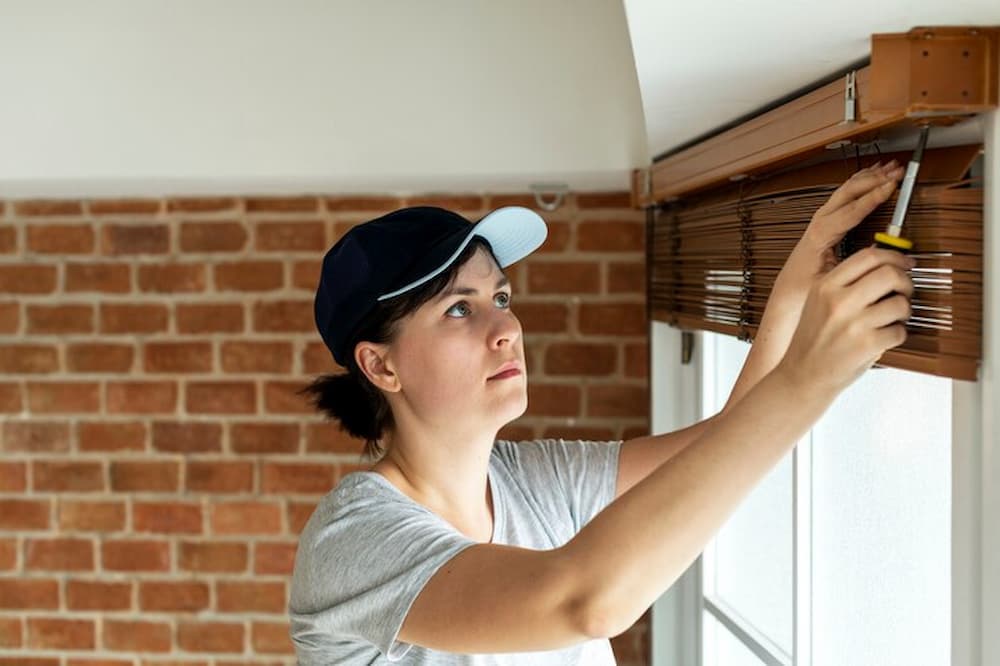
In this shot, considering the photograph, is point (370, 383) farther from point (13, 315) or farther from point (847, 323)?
point (13, 315)

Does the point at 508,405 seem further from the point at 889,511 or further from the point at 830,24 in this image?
the point at 830,24

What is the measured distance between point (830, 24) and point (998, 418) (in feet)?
1.27

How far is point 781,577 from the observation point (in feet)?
6.34

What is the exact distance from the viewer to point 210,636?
9.35ft

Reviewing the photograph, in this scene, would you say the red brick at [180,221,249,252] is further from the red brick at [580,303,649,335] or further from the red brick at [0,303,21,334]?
the red brick at [580,303,649,335]

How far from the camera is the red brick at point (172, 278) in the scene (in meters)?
2.81

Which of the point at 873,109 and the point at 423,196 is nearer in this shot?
the point at 873,109

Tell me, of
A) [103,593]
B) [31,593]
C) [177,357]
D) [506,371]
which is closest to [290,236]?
[177,357]

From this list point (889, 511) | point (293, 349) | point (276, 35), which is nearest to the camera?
point (889, 511)

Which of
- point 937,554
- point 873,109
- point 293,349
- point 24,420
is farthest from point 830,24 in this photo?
point 24,420

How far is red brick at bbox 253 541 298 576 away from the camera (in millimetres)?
2816

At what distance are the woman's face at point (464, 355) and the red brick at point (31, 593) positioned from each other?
1.60 metres

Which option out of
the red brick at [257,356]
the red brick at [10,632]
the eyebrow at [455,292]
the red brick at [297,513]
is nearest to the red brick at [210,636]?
the red brick at [297,513]

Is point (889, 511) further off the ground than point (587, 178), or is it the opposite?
point (587, 178)
